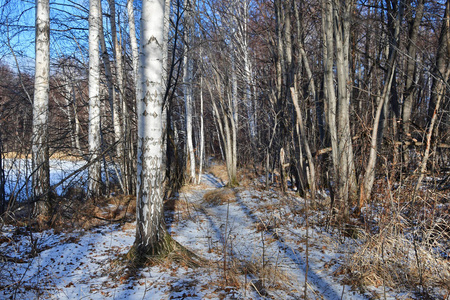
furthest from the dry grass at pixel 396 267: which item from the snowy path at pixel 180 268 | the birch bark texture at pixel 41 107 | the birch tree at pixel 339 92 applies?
the birch bark texture at pixel 41 107

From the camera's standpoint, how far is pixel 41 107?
5.69 m

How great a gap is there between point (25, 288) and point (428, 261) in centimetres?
450

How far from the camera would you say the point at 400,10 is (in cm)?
568

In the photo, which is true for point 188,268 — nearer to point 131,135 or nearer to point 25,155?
point 25,155

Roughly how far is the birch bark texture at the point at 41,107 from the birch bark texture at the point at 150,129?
2.77 meters

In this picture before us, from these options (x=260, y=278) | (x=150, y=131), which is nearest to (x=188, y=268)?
(x=260, y=278)

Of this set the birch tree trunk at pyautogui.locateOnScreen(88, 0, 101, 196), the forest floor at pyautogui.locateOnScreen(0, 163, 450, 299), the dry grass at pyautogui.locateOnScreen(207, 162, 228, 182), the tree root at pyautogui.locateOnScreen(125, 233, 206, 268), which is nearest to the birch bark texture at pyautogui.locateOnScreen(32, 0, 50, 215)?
the forest floor at pyautogui.locateOnScreen(0, 163, 450, 299)

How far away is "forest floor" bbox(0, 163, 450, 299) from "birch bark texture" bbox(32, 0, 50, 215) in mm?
778

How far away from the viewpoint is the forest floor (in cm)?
322

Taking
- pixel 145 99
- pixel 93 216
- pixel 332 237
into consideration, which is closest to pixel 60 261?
pixel 93 216

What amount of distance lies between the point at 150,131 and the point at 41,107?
126 inches

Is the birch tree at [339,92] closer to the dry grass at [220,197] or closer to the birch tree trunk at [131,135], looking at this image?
the dry grass at [220,197]

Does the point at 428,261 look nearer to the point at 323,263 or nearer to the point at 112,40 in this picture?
the point at 323,263

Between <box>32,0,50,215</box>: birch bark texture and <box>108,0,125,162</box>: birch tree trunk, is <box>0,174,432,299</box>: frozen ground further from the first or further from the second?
<box>108,0,125,162</box>: birch tree trunk
